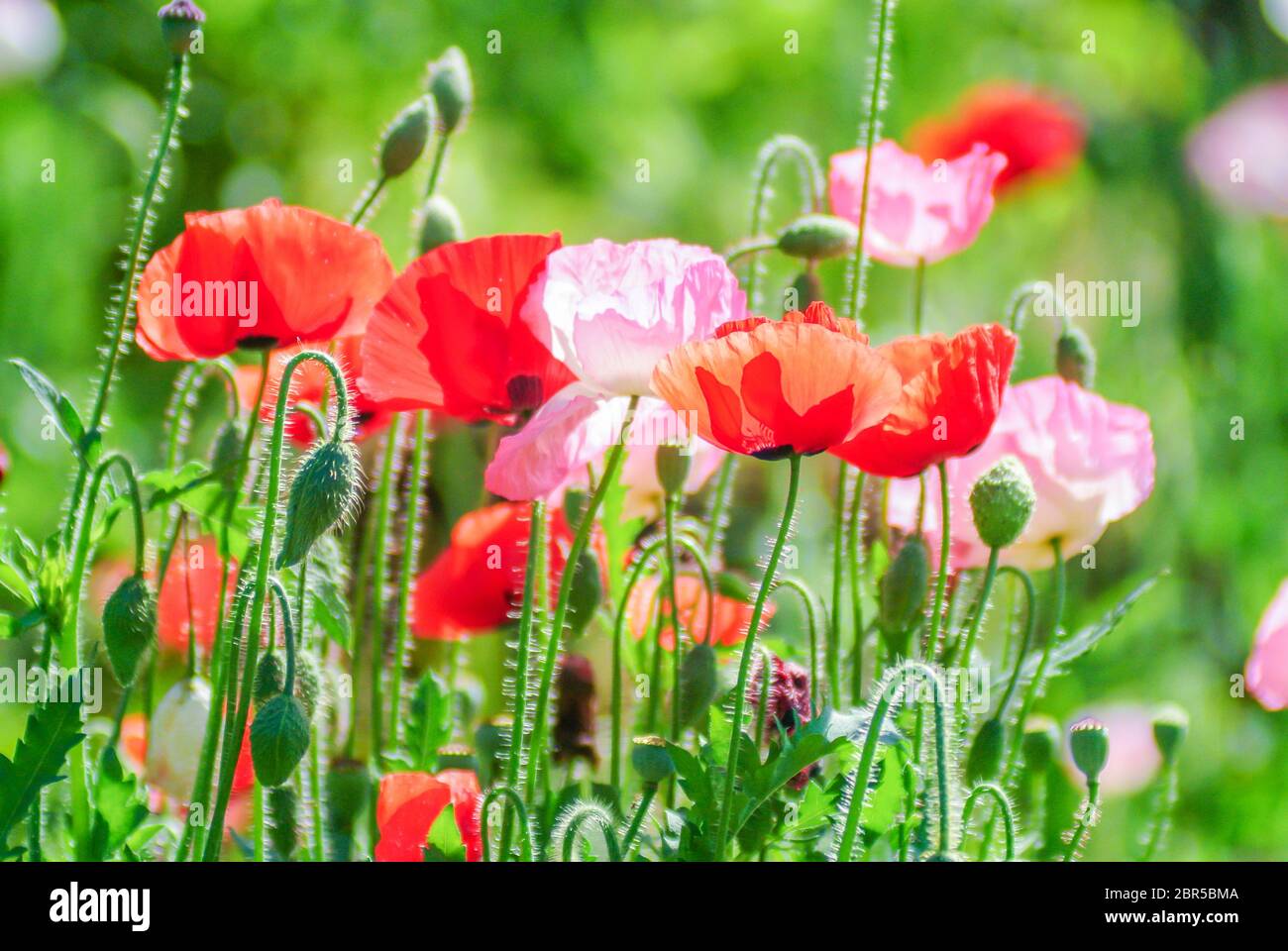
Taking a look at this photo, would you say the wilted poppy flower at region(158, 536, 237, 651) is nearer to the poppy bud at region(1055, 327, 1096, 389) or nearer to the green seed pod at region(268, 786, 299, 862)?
the green seed pod at region(268, 786, 299, 862)

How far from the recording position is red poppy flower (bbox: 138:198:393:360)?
799mm

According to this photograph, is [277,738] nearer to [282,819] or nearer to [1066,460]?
[282,819]

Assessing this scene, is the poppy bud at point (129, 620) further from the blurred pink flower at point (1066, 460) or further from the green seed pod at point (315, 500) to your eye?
the blurred pink flower at point (1066, 460)

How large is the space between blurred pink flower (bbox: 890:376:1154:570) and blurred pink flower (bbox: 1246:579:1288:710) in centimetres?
11

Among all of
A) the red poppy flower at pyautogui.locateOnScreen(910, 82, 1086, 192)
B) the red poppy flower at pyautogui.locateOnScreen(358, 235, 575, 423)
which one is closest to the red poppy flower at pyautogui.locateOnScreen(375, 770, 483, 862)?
the red poppy flower at pyautogui.locateOnScreen(358, 235, 575, 423)

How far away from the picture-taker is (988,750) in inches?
32.5

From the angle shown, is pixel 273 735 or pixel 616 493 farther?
pixel 616 493

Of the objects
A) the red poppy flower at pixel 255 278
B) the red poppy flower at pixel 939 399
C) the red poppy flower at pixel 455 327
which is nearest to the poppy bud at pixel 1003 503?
the red poppy flower at pixel 939 399

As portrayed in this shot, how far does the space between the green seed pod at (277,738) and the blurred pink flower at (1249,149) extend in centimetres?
267
